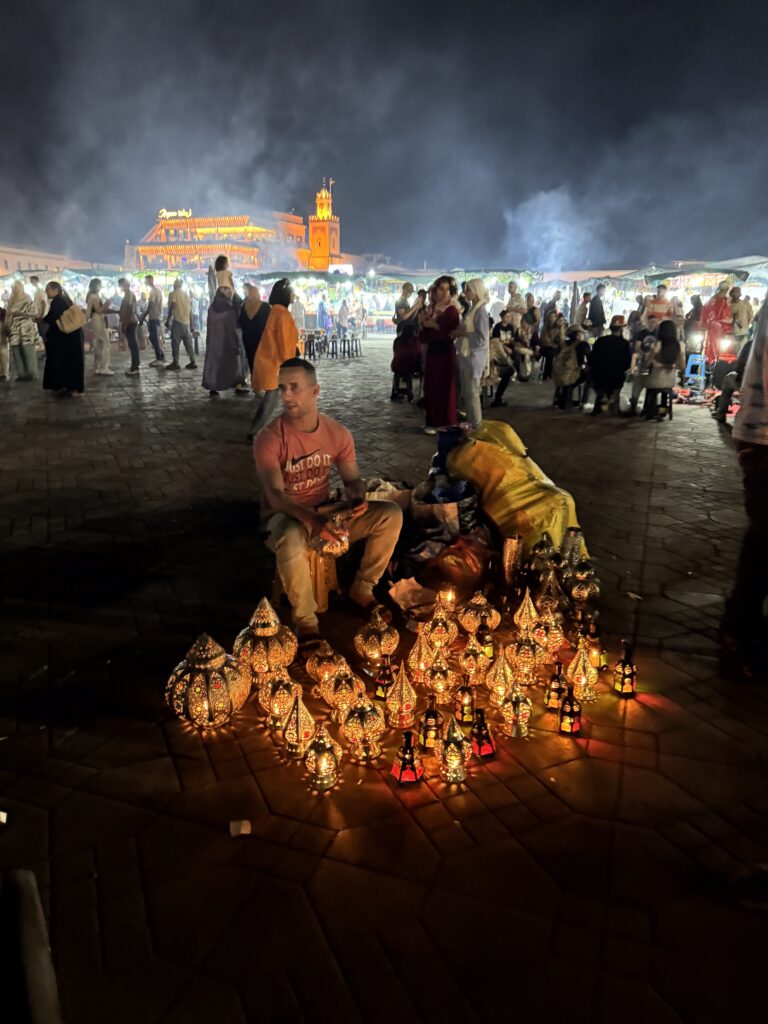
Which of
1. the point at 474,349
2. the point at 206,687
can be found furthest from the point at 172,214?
the point at 206,687

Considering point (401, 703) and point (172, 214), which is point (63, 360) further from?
point (172, 214)

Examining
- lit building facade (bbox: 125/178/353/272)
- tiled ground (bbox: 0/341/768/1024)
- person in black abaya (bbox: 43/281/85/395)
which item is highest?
lit building facade (bbox: 125/178/353/272)

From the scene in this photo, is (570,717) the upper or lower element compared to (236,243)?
lower

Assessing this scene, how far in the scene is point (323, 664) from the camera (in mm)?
2965

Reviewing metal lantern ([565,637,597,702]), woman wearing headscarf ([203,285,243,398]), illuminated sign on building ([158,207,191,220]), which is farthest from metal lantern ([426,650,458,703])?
illuminated sign on building ([158,207,191,220])

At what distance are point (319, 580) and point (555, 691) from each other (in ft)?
4.65

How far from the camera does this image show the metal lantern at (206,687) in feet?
8.98

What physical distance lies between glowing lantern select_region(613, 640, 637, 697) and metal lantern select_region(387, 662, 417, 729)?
98cm

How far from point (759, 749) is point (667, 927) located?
107 centimetres

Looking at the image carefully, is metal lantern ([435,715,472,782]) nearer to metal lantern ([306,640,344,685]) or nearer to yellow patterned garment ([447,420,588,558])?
metal lantern ([306,640,344,685])

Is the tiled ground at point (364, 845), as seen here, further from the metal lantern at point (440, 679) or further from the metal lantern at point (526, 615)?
the metal lantern at point (526, 615)

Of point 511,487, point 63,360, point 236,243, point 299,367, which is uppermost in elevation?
point 236,243

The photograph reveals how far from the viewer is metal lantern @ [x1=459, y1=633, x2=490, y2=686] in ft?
10.0

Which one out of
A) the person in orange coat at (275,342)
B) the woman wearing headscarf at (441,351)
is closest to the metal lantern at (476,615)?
the person in orange coat at (275,342)
